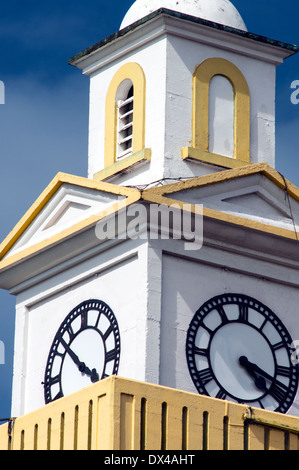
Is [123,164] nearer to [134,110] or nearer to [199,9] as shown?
[134,110]

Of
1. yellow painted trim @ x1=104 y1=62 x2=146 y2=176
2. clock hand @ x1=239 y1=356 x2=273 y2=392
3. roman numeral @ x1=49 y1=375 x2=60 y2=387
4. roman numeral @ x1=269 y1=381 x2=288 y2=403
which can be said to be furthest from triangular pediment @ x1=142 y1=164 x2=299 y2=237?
roman numeral @ x1=49 y1=375 x2=60 y2=387

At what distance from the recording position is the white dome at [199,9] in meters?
41.4

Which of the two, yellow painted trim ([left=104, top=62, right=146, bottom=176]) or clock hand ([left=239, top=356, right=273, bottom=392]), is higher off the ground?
yellow painted trim ([left=104, top=62, right=146, bottom=176])

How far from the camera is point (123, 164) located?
40844mm

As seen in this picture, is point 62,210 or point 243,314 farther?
point 62,210

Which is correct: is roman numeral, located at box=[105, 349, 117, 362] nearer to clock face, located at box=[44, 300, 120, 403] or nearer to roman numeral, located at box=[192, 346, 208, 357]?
clock face, located at box=[44, 300, 120, 403]

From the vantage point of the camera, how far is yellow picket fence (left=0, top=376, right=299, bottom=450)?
113 ft

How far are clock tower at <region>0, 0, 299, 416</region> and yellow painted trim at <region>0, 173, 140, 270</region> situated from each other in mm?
29

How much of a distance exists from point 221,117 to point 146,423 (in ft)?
24.7

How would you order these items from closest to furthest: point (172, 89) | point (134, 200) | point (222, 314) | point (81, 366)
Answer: point (134, 200)
point (222, 314)
point (81, 366)
point (172, 89)

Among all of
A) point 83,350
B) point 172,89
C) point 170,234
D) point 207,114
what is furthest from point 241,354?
point 172,89

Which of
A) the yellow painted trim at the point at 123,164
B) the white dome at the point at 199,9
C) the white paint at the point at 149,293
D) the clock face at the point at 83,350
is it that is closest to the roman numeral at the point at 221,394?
the white paint at the point at 149,293

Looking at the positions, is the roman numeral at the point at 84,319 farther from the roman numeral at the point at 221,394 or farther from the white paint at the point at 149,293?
the roman numeral at the point at 221,394

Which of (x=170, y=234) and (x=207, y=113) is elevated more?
(x=207, y=113)
